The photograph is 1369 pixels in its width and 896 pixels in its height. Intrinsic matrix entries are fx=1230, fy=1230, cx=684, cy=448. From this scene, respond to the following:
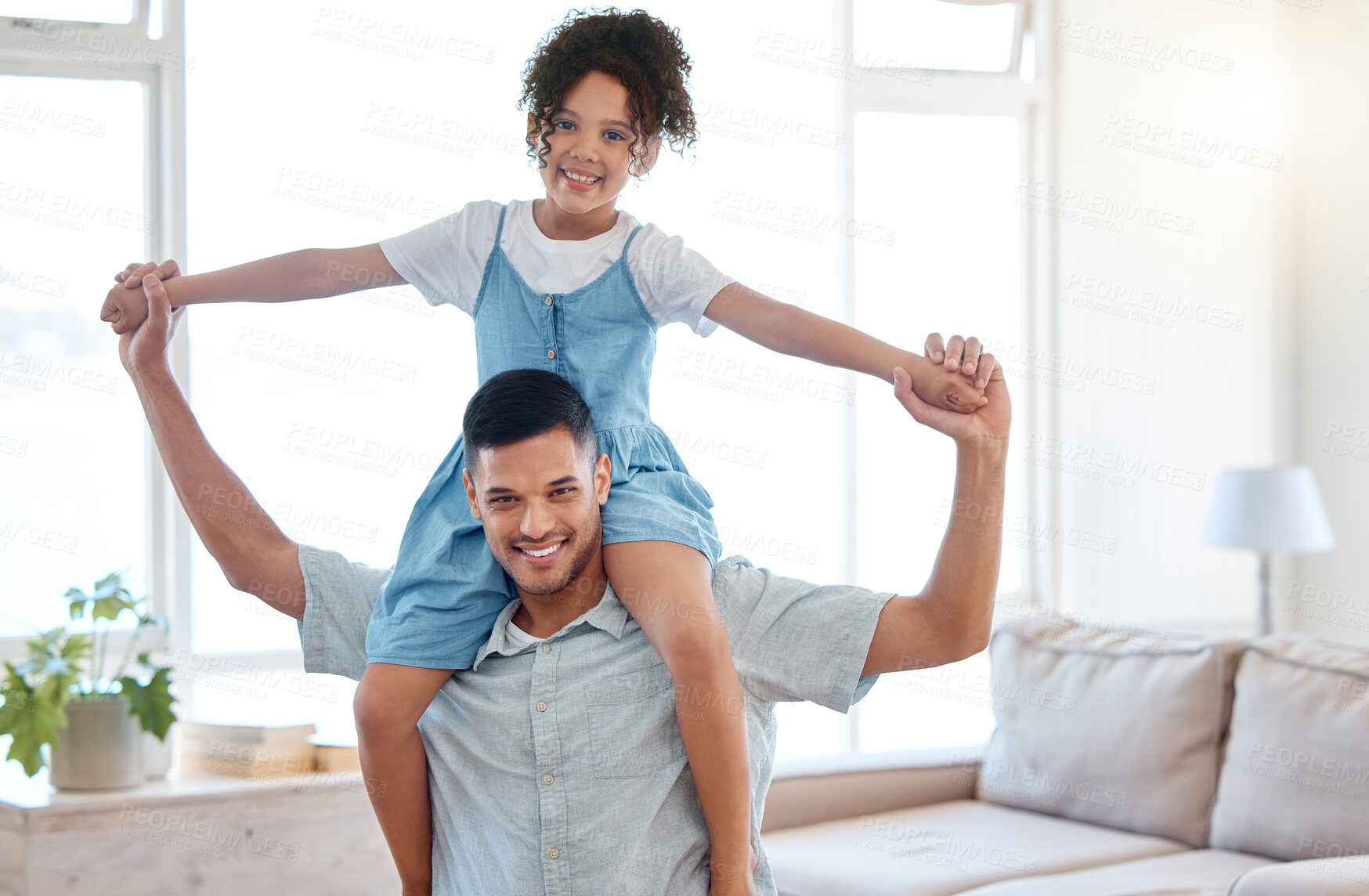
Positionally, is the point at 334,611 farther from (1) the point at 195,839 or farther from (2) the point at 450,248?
(1) the point at 195,839

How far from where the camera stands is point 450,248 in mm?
1593

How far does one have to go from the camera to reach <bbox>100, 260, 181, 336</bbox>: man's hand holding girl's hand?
1.53m

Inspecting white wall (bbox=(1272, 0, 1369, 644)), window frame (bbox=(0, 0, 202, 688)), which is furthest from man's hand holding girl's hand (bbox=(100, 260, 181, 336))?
white wall (bbox=(1272, 0, 1369, 644))

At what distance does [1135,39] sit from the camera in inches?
166

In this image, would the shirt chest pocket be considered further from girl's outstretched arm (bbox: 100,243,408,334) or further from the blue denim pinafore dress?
girl's outstretched arm (bbox: 100,243,408,334)

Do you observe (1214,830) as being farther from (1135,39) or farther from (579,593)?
(1135,39)

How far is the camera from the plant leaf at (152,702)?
2.92 m

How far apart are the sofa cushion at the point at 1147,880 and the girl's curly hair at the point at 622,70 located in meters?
1.65

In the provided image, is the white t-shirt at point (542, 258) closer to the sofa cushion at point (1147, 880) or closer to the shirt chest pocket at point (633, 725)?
the shirt chest pocket at point (633, 725)

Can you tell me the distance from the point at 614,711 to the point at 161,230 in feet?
7.86

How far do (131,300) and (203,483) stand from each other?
244 millimetres

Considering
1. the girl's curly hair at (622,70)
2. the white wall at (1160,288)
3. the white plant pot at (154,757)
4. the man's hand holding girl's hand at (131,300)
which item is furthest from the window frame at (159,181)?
the white wall at (1160,288)

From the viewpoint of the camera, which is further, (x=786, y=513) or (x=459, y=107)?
(x=786, y=513)

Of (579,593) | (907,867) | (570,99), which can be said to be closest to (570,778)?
(579,593)
